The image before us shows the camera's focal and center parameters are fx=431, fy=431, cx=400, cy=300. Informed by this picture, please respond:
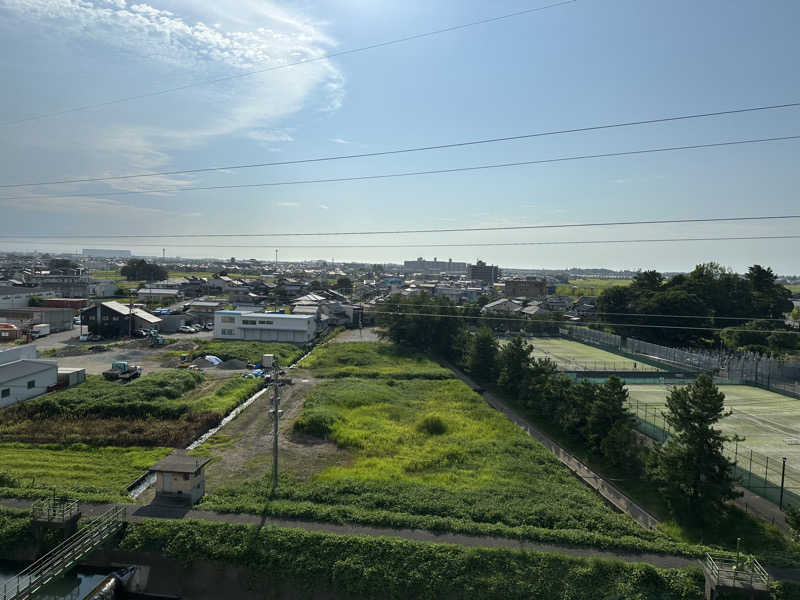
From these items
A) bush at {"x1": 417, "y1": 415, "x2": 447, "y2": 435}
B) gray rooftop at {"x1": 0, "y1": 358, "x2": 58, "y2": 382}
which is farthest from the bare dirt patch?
gray rooftop at {"x1": 0, "y1": 358, "x2": 58, "y2": 382}

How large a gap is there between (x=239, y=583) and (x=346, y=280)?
55.9 m

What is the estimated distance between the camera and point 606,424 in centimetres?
1160

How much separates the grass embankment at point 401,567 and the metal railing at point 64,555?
0.40 meters

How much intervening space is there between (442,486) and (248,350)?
55.1 ft

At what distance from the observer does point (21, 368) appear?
15492 millimetres

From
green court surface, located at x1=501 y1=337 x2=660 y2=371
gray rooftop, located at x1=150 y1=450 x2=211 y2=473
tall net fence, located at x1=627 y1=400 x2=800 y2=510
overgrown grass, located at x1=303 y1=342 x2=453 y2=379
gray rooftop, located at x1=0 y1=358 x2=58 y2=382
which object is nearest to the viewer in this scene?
gray rooftop, located at x1=150 y1=450 x2=211 y2=473

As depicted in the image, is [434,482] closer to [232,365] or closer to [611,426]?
[611,426]


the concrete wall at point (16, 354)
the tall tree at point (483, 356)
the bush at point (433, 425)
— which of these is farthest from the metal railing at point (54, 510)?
the tall tree at point (483, 356)

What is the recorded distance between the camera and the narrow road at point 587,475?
358 inches

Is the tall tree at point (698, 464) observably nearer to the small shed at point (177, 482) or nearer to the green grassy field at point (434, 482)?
the green grassy field at point (434, 482)

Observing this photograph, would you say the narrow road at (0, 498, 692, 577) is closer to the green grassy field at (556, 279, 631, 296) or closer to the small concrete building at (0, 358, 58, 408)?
the small concrete building at (0, 358, 58, 408)

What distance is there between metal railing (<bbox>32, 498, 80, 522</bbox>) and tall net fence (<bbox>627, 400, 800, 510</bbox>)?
1236 cm

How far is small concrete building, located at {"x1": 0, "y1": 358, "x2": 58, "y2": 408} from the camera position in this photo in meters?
14.4

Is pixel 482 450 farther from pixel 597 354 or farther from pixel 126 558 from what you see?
pixel 597 354
